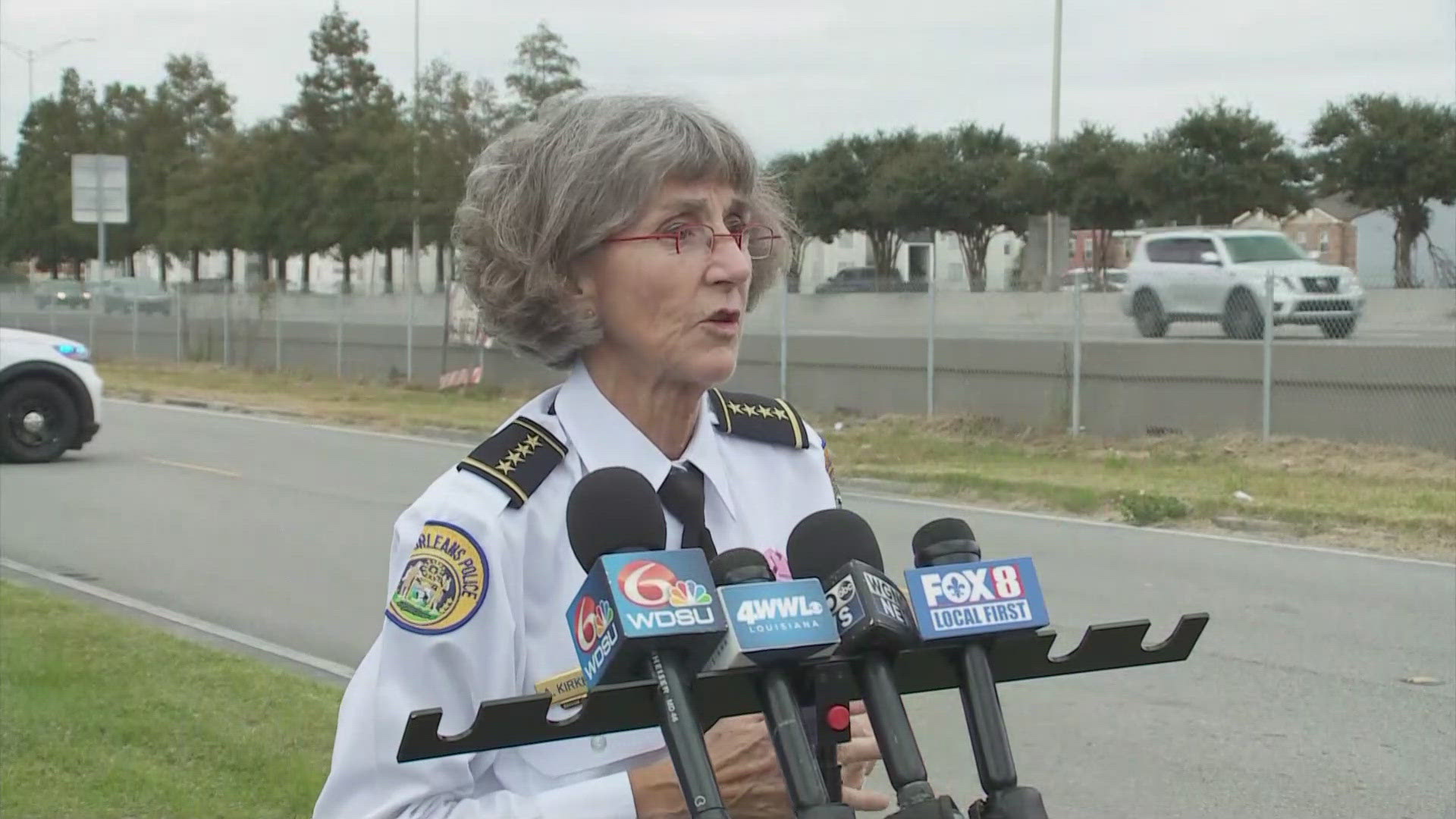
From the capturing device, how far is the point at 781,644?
156 cm

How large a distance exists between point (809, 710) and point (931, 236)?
170 ft

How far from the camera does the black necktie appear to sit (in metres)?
2.23

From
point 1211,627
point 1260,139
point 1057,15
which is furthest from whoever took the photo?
point 1260,139

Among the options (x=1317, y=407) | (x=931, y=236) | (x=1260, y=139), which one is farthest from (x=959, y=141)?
(x=1317, y=407)

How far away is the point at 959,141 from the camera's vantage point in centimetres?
5216

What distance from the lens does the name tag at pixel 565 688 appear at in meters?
1.79

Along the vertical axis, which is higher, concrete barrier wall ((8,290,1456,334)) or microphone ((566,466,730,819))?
concrete barrier wall ((8,290,1456,334))

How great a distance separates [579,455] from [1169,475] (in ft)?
44.8

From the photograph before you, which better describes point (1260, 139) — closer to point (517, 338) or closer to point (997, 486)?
point (997, 486)

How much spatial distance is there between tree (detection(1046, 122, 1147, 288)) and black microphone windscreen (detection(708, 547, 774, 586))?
4406cm

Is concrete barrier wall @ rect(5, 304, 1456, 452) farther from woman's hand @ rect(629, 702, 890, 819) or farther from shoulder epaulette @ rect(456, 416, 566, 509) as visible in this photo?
woman's hand @ rect(629, 702, 890, 819)

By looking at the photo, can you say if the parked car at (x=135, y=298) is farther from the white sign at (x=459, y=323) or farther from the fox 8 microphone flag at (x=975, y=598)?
the fox 8 microphone flag at (x=975, y=598)

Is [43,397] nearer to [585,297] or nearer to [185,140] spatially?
[585,297]

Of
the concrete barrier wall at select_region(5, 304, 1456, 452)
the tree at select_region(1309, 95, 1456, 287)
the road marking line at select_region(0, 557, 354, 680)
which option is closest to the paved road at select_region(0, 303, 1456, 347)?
the concrete barrier wall at select_region(5, 304, 1456, 452)
